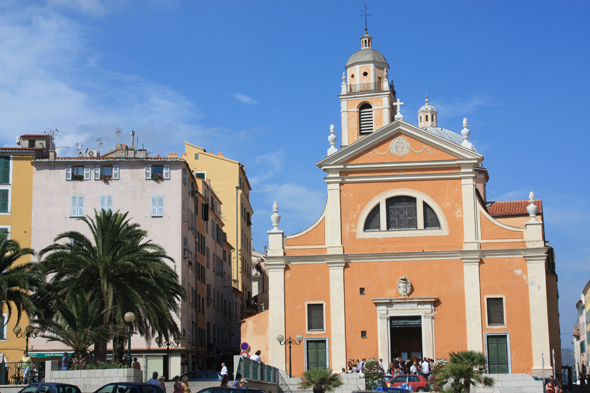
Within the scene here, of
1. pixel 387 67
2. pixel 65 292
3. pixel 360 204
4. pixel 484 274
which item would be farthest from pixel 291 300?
pixel 387 67

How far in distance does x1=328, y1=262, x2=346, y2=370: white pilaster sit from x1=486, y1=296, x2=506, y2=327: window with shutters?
6666 millimetres

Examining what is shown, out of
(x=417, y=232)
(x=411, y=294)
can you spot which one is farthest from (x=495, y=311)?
(x=417, y=232)

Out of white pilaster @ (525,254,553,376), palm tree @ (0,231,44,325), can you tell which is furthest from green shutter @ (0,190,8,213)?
white pilaster @ (525,254,553,376)

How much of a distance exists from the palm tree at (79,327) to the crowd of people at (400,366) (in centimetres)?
1053

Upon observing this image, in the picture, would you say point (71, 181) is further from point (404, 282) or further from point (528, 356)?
point (528, 356)

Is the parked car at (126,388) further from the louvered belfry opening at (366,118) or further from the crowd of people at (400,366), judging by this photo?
the louvered belfry opening at (366,118)

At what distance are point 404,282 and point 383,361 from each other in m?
3.77

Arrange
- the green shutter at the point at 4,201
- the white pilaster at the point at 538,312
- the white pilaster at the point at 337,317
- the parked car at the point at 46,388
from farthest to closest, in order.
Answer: the green shutter at the point at 4,201 → the white pilaster at the point at 337,317 → the white pilaster at the point at 538,312 → the parked car at the point at 46,388

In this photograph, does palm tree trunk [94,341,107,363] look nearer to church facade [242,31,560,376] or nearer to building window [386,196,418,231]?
church facade [242,31,560,376]

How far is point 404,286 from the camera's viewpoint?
124 ft

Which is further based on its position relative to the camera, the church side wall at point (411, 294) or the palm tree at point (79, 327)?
the church side wall at point (411, 294)

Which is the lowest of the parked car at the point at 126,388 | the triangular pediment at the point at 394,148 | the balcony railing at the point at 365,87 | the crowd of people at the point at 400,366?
the crowd of people at the point at 400,366

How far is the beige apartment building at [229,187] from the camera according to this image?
193 feet

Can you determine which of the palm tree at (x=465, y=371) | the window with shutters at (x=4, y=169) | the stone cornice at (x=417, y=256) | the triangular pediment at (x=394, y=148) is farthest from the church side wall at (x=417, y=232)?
the window with shutters at (x=4, y=169)
